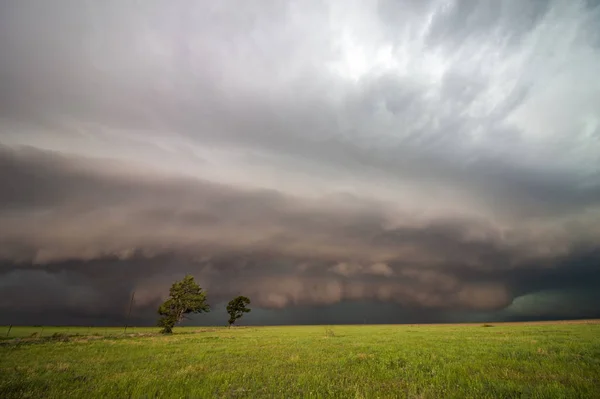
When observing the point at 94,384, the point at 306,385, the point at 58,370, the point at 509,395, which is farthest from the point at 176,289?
the point at 509,395

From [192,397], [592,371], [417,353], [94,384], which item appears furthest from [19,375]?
[592,371]

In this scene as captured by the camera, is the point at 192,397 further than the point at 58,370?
No

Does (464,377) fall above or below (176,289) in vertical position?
below

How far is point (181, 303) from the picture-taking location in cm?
7450

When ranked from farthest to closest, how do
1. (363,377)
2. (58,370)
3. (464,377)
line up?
(58,370) < (363,377) < (464,377)

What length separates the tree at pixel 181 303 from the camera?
71750 mm

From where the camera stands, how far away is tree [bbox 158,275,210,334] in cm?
7175

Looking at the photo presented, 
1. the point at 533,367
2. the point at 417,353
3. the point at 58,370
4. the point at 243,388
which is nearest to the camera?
the point at 243,388

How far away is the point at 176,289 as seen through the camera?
76.1 metres

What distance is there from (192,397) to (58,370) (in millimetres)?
12426

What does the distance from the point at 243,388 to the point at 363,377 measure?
18.7 feet

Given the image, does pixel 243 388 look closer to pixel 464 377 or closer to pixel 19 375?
pixel 464 377

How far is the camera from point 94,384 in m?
13.1

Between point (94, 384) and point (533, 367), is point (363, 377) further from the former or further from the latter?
point (94, 384)
